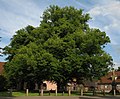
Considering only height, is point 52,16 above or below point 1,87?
above

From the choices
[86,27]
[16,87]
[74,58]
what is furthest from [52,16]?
[16,87]

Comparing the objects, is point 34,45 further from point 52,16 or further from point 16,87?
point 16,87

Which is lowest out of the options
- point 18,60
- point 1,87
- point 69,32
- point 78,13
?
point 1,87

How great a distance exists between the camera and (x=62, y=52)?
53406mm

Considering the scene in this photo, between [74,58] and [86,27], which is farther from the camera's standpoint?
[86,27]

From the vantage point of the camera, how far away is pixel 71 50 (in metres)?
52.1

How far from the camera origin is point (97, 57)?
52.9 m

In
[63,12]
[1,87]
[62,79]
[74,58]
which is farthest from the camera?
[1,87]

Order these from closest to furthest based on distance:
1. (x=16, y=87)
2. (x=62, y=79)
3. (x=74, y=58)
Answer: (x=74, y=58) < (x=62, y=79) < (x=16, y=87)

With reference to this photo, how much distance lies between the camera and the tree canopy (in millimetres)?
51375

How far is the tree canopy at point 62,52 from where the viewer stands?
169 ft

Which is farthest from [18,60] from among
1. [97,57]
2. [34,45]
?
[97,57]

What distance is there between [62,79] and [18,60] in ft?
27.9

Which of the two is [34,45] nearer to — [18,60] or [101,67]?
[18,60]
